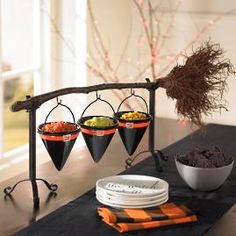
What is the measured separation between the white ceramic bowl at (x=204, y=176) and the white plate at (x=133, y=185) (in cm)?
8

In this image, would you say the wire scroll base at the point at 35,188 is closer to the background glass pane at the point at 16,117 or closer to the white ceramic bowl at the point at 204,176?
the white ceramic bowl at the point at 204,176

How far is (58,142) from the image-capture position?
213cm

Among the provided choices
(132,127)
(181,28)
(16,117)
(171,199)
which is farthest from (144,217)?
(16,117)

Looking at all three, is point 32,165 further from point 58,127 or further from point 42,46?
point 42,46

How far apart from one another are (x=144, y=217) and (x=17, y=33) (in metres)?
2.37

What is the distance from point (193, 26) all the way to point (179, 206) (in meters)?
2.51

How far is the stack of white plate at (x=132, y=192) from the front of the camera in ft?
6.87

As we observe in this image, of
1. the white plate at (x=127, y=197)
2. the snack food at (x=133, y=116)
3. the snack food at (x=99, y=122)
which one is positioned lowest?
the white plate at (x=127, y=197)

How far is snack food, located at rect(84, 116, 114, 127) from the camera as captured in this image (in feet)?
7.41

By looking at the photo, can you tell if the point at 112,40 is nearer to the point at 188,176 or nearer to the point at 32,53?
the point at 32,53

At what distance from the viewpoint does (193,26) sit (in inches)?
175

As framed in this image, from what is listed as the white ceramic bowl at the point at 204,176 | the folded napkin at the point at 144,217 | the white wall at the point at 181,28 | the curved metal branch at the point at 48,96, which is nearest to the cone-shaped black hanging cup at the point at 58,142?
the curved metal branch at the point at 48,96

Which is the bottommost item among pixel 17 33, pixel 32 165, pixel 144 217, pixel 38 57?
pixel 144 217

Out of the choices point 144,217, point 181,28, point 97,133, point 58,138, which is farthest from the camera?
point 181,28
